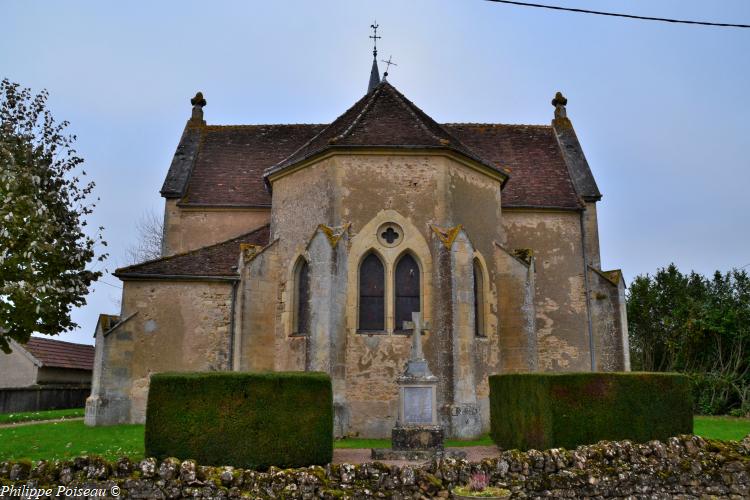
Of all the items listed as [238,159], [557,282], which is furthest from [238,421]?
[238,159]

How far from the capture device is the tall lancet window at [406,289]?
14.9m

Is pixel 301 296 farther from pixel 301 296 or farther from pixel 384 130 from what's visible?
pixel 384 130

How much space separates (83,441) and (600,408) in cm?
1044

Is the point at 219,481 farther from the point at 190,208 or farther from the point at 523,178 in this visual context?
the point at 523,178

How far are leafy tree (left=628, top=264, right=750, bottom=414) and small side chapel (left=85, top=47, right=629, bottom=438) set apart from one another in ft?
28.7

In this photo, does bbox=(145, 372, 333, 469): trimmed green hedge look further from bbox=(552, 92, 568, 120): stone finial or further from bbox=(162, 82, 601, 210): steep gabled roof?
bbox=(552, 92, 568, 120): stone finial

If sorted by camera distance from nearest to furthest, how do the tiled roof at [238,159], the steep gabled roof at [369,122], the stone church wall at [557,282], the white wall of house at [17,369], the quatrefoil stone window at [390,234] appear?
1. the quatrefoil stone window at [390,234]
2. the steep gabled roof at [369,122]
3. the stone church wall at [557,282]
4. the tiled roof at [238,159]
5. the white wall of house at [17,369]

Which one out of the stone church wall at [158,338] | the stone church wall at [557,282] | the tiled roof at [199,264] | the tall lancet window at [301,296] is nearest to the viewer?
the tall lancet window at [301,296]

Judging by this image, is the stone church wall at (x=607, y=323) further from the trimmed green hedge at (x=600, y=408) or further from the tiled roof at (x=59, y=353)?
the tiled roof at (x=59, y=353)

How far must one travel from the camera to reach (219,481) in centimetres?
848

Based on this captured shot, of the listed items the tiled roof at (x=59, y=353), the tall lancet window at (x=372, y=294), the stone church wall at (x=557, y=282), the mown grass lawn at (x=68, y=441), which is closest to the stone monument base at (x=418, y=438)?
the tall lancet window at (x=372, y=294)

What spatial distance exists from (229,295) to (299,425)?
308 inches

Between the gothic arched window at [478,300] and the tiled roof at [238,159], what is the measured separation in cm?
811

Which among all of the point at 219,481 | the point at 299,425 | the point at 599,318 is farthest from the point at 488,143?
the point at 219,481
